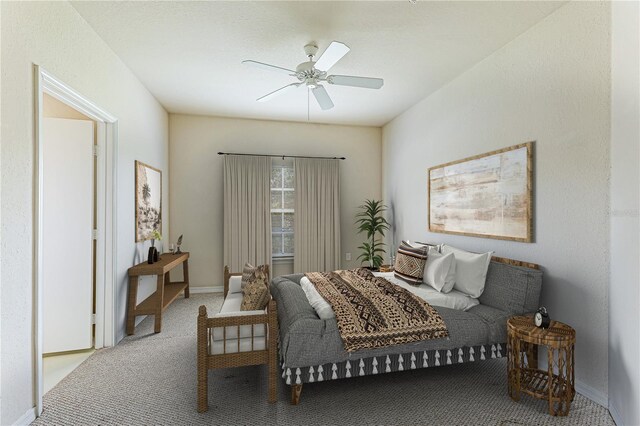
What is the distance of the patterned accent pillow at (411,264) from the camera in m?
3.05

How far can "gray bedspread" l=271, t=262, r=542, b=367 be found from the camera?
203cm

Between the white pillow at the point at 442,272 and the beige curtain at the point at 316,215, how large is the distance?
2454 millimetres

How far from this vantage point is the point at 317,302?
2.44 m

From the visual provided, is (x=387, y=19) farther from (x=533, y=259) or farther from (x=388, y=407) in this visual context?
(x=388, y=407)

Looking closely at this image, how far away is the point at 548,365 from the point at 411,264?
1374 mm

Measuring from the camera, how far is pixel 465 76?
132 inches

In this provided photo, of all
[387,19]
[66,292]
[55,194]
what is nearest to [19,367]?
[66,292]

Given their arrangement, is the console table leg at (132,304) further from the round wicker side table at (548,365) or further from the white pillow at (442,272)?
the round wicker side table at (548,365)

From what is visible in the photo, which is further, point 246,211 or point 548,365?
point 246,211

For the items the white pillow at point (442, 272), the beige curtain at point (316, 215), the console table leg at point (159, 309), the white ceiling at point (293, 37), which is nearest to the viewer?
the white ceiling at point (293, 37)

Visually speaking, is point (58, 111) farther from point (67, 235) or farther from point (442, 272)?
point (442, 272)

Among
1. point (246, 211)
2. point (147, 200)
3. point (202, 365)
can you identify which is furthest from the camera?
point (246, 211)

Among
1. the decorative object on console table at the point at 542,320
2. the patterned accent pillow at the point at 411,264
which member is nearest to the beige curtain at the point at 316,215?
the patterned accent pillow at the point at 411,264

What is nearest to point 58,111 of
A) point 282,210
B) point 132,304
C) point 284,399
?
point 132,304
